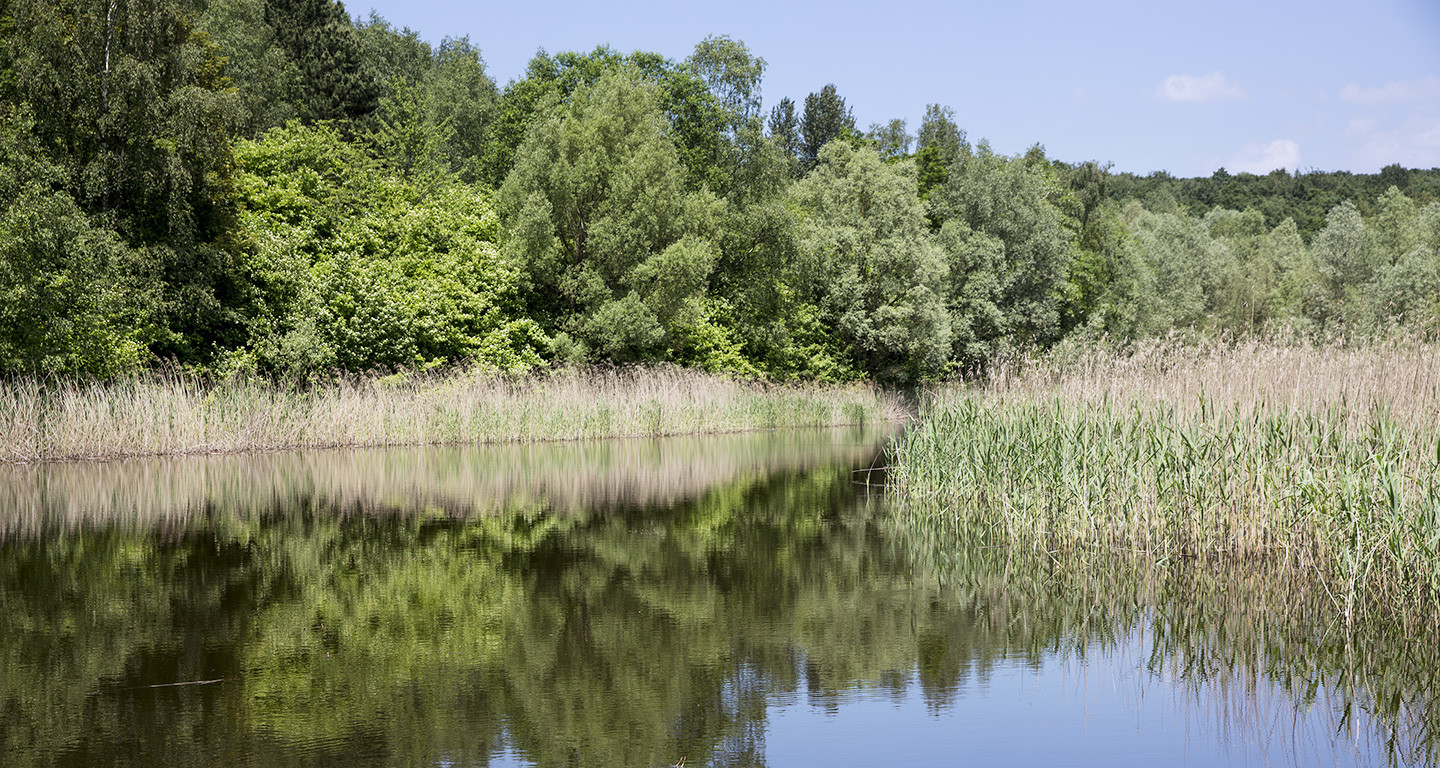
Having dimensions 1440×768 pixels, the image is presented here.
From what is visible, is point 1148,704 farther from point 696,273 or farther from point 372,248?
point 372,248

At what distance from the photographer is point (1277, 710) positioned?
622cm

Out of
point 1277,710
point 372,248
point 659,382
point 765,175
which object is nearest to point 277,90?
point 372,248

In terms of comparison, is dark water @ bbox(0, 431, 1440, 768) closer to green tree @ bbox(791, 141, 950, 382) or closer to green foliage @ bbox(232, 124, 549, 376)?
green foliage @ bbox(232, 124, 549, 376)

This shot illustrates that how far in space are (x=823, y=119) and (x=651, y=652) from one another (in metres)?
73.3

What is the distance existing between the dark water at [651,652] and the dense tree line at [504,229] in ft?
22.8

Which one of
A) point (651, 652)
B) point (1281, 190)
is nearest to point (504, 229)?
point (651, 652)

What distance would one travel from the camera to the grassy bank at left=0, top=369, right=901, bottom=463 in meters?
20.1

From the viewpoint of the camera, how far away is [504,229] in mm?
35750

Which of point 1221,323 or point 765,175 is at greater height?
point 765,175

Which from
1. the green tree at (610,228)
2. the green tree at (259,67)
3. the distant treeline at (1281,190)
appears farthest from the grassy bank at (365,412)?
the distant treeline at (1281,190)

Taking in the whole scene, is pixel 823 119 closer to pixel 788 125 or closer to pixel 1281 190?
pixel 788 125

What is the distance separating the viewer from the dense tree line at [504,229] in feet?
80.5

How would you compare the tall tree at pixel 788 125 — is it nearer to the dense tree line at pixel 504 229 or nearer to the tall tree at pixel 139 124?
the dense tree line at pixel 504 229

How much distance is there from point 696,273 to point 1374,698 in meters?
28.8
